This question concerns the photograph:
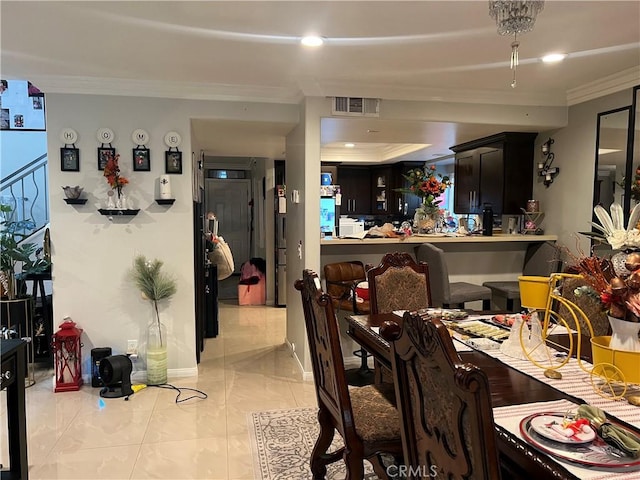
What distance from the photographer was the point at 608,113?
→ 3705mm

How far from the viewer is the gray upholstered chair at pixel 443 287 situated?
389 centimetres

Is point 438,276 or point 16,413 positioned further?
point 438,276

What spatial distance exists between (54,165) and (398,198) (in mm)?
5764

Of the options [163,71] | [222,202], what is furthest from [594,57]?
[222,202]

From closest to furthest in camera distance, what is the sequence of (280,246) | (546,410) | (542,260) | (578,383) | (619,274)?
(546,410) → (619,274) → (578,383) → (542,260) → (280,246)

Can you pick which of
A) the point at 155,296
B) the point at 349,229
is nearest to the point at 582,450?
the point at 155,296

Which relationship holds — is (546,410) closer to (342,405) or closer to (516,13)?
(342,405)

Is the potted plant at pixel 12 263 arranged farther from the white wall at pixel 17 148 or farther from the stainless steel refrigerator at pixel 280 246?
the stainless steel refrigerator at pixel 280 246

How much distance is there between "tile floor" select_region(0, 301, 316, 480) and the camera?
8.55ft

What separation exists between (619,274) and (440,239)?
2682 mm

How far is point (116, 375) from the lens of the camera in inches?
138

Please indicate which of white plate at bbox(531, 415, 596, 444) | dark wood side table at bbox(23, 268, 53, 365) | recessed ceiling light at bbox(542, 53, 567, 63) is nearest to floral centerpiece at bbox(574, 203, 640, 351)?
white plate at bbox(531, 415, 596, 444)

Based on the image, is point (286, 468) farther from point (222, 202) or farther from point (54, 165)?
point (222, 202)

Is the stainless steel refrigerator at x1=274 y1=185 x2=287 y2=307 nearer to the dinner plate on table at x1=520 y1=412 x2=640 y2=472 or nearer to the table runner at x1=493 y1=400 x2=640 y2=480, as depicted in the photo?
the table runner at x1=493 y1=400 x2=640 y2=480
